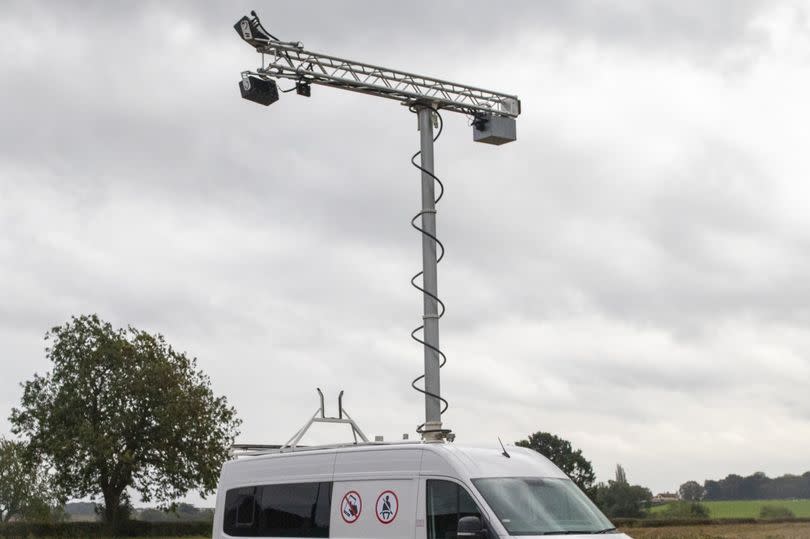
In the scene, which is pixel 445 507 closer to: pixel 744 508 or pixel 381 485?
pixel 381 485

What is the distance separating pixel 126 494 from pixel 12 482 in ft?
49.4

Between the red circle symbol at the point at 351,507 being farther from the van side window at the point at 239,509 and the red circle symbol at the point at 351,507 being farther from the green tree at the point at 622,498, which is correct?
the green tree at the point at 622,498

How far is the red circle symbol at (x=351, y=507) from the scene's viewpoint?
47.1 ft

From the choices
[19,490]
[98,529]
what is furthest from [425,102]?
[19,490]

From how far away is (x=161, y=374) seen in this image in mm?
60219

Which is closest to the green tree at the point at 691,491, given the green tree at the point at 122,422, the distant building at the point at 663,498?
the distant building at the point at 663,498

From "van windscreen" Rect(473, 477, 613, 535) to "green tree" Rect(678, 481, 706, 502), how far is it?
40.8 m

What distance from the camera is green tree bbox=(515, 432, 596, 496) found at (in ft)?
164

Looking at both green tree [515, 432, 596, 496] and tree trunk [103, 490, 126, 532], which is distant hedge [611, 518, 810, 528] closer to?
green tree [515, 432, 596, 496]

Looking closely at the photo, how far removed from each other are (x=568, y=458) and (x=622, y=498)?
303 cm

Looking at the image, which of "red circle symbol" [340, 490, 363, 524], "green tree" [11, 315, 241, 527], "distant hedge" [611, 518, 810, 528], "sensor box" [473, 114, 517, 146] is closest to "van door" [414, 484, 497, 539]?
"red circle symbol" [340, 490, 363, 524]

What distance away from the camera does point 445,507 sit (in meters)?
13.2

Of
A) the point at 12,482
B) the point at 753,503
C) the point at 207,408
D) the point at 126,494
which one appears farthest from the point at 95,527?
the point at 753,503

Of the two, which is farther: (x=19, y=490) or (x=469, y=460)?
(x=19, y=490)
